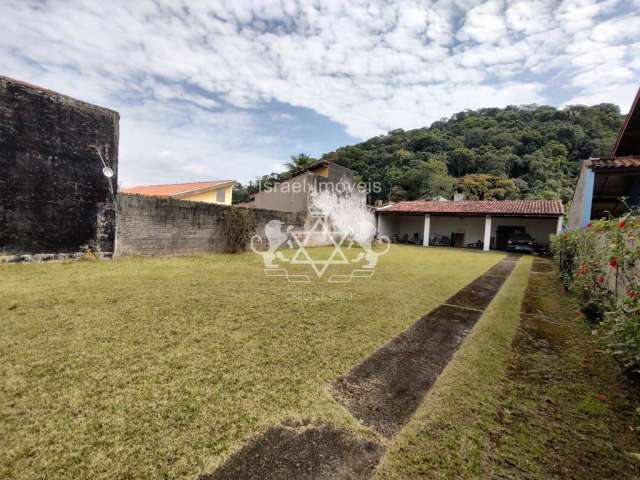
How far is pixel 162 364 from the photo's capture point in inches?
94.2

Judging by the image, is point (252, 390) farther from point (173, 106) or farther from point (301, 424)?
point (173, 106)

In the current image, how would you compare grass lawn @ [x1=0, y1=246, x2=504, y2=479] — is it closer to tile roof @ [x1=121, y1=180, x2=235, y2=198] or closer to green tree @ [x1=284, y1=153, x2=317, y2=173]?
tile roof @ [x1=121, y1=180, x2=235, y2=198]

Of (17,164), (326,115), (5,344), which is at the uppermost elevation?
(326,115)

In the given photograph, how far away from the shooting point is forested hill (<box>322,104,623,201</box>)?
37.0 meters

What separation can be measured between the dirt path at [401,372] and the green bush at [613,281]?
4.16 feet

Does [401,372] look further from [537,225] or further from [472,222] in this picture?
[537,225]

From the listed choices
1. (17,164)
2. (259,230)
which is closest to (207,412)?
(17,164)

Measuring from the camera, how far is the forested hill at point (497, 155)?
121 ft

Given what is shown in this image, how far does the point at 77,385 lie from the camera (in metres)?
2.02

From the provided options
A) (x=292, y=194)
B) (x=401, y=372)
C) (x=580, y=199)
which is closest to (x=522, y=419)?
(x=401, y=372)

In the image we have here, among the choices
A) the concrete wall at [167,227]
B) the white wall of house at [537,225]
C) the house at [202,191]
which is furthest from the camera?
the white wall of house at [537,225]

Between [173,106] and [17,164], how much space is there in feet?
29.2

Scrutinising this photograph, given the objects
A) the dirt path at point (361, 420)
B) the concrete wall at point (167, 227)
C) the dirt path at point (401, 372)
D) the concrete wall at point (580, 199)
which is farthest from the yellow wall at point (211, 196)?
the concrete wall at point (580, 199)

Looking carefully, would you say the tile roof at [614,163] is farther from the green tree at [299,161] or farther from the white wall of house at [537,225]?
the green tree at [299,161]
